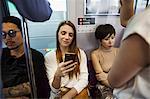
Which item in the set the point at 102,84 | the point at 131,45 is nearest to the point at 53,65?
the point at 102,84

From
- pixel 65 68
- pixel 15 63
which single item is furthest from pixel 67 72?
pixel 15 63

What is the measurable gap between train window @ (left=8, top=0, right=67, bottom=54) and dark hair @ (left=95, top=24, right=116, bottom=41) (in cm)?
32

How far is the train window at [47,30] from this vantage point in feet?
6.07

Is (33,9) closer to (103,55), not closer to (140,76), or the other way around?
(140,76)

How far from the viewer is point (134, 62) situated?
1.63ft

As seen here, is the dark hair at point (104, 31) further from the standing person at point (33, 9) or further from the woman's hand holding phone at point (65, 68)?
the standing person at point (33, 9)

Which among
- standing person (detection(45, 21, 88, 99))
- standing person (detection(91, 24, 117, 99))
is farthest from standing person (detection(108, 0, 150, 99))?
standing person (detection(91, 24, 117, 99))

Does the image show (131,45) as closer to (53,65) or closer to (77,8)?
(53,65)

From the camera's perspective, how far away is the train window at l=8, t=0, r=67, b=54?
1.85m

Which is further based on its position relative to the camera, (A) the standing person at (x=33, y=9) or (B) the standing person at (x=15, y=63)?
(B) the standing person at (x=15, y=63)

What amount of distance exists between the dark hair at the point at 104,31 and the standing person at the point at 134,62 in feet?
4.23

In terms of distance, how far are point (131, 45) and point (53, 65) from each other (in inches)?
48.3

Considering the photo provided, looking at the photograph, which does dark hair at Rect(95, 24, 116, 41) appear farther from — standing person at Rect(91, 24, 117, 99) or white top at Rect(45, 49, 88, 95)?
white top at Rect(45, 49, 88, 95)

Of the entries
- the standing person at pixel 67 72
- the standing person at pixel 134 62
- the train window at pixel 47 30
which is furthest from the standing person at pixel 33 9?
the train window at pixel 47 30
